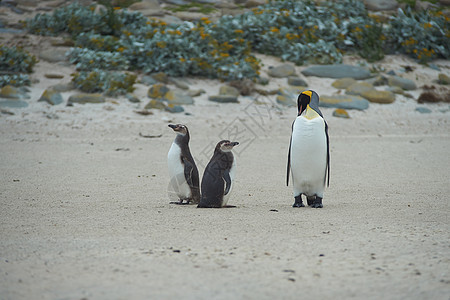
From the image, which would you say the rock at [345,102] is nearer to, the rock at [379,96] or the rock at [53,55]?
the rock at [379,96]

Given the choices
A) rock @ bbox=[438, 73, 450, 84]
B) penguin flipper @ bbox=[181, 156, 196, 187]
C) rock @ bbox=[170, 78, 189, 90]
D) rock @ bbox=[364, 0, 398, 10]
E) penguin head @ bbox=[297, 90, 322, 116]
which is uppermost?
rock @ bbox=[364, 0, 398, 10]

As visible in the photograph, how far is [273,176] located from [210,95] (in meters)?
6.02

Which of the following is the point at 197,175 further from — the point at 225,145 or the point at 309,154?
the point at 309,154

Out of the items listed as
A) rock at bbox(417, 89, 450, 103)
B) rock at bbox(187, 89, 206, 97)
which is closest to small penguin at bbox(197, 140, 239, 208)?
rock at bbox(187, 89, 206, 97)

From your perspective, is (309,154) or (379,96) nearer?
(309,154)

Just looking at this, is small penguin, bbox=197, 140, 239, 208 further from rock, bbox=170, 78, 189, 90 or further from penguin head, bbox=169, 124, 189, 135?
rock, bbox=170, 78, 189, 90

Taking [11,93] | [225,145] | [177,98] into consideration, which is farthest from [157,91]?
[225,145]

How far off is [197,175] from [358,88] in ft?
30.9

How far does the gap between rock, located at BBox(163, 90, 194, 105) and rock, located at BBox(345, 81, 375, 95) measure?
4.44m

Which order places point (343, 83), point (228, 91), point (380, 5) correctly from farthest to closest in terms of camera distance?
point (380, 5) < point (343, 83) < point (228, 91)

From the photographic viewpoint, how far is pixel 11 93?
39.1ft

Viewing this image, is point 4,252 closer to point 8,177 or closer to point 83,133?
point 8,177

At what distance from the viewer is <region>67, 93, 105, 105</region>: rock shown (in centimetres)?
1195

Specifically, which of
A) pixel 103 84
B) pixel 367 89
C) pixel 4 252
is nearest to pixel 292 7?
pixel 367 89
